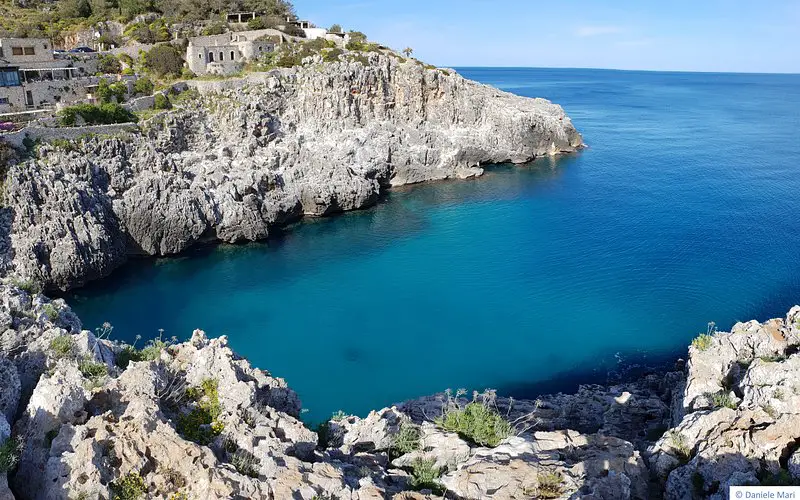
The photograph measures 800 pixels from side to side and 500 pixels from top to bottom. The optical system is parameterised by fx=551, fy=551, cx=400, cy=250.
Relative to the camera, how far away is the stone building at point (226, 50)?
63.3 meters

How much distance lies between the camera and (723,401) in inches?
725

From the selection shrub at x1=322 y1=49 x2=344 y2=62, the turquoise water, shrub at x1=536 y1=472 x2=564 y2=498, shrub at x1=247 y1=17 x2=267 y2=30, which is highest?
shrub at x1=247 y1=17 x2=267 y2=30

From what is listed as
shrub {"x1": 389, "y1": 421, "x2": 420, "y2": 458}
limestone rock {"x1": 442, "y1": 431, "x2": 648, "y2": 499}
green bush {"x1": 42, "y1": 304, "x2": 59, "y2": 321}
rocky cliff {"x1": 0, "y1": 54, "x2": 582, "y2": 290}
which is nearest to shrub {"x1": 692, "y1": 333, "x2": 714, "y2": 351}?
limestone rock {"x1": 442, "y1": 431, "x2": 648, "y2": 499}

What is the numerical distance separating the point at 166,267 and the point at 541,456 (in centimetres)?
3763

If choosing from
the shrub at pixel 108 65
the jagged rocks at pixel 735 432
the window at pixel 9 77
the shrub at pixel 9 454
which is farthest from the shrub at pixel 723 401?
the shrub at pixel 108 65

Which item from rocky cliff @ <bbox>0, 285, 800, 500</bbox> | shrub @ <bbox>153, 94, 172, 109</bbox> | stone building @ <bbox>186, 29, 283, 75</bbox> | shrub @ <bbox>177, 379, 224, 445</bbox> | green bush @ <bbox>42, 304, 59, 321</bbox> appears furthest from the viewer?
stone building @ <bbox>186, 29, 283, 75</bbox>

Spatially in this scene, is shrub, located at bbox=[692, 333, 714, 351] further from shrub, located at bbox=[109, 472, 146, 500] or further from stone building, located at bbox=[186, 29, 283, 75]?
stone building, located at bbox=[186, 29, 283, 75]

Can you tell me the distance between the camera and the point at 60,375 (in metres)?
14.2

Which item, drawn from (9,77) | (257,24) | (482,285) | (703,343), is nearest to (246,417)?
(703,343)

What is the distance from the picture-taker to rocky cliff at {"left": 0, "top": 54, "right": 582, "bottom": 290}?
40312 millimetres

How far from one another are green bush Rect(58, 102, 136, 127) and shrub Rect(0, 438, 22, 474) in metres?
42.4

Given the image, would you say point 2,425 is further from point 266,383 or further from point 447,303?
point 447,303

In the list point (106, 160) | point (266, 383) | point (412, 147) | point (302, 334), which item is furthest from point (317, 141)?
point (266, 383)

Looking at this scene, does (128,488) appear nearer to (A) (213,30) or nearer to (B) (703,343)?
(B) (703,343)
